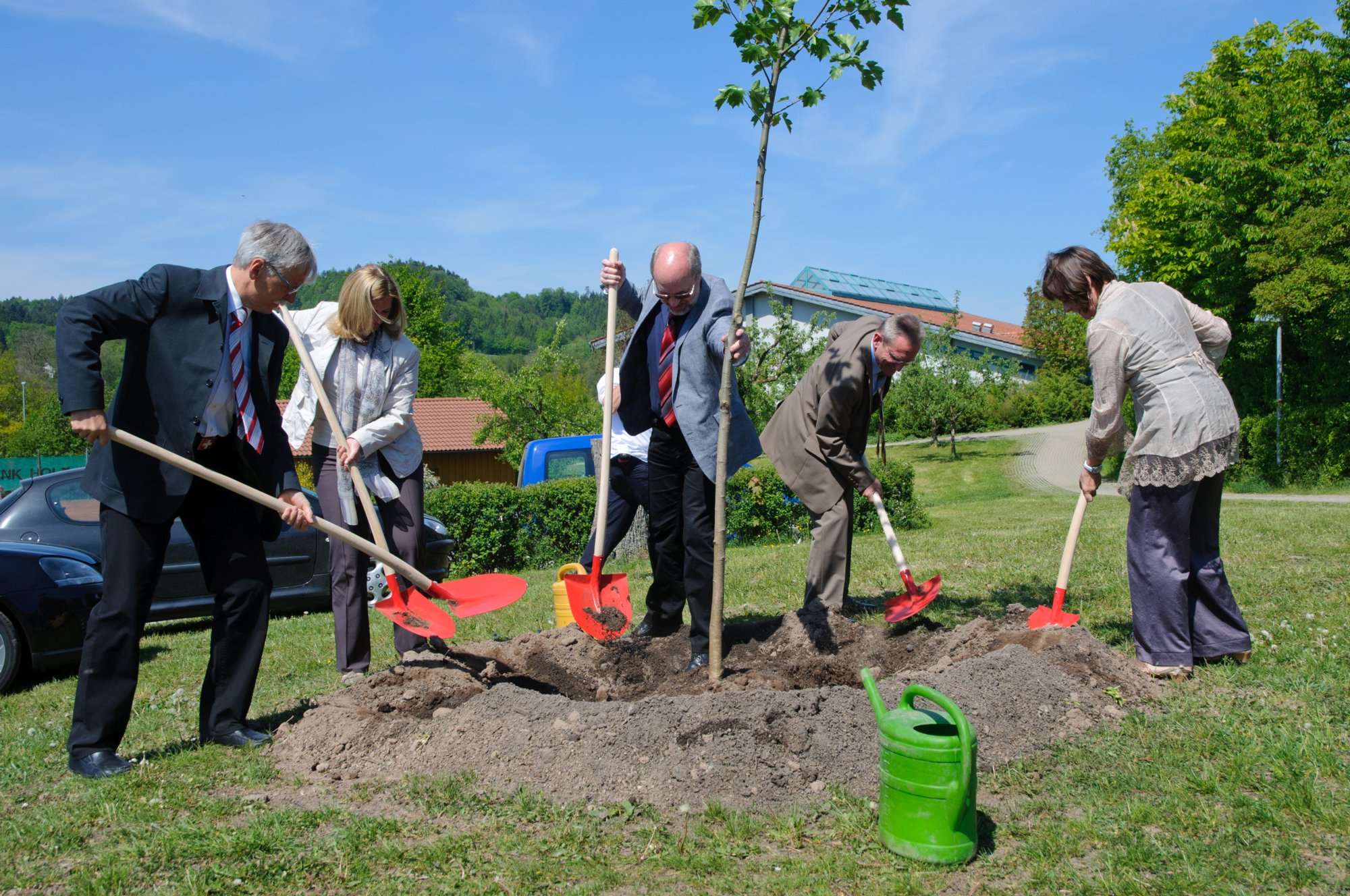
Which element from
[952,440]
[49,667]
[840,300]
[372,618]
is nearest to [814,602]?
[372,618]

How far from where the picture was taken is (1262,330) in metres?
18.4

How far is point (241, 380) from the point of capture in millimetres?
3719

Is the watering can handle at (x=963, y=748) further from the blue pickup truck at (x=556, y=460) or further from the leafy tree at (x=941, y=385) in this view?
the leafy tree at (x=941, y=385)

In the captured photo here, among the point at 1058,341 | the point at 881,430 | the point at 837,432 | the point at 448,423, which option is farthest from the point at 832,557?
the point at 1058,341

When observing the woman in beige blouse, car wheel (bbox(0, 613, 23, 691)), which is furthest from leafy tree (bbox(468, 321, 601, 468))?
the woman in beige blouse

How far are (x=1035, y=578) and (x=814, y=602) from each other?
8.19 ft

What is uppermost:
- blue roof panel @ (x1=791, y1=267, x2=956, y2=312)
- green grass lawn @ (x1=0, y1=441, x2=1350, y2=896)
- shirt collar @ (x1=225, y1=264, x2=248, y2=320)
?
blue roof panel @ (x1=791, y1=267, x2=956, y2=312)

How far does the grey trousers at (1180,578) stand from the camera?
391 centimetres

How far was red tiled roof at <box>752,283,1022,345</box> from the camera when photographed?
124 ft

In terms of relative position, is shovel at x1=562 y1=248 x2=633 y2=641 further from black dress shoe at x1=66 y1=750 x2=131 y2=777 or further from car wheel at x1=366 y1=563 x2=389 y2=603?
black dress shoe at x1=66 y1=750 x2=131 y2=777

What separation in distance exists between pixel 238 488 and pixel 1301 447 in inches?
745

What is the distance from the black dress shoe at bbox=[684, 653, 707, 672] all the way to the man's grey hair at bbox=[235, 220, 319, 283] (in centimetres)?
249

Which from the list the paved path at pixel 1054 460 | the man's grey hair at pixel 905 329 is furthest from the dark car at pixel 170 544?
the paved path at pixel 1054 460

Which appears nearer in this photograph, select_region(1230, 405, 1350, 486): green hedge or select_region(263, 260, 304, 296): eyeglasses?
select_region(263, 260, 304, 296): eyeglasses
